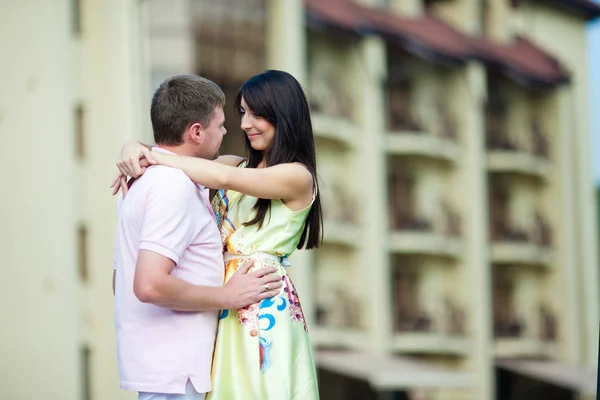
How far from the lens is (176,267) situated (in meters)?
4.39

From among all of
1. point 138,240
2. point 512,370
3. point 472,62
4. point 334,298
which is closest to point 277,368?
point 138,240

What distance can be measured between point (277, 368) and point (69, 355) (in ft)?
60.2

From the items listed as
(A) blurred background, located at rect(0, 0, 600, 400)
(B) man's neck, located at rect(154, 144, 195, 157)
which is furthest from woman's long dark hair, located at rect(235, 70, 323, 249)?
(A) blurred background, located at rect(0, 0, 600, 400)

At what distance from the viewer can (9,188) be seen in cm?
2220

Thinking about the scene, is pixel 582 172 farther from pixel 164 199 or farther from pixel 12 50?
pixel 164 199

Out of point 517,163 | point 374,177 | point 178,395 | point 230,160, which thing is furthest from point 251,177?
point 517,163

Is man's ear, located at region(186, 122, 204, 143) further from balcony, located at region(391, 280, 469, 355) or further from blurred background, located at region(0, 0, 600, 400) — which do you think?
balcony, located at region(391, 280, 469, 355)

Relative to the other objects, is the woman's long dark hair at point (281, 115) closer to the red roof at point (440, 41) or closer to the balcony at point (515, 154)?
the red roof at point (440, 41)

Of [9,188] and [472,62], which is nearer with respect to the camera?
[9,188]

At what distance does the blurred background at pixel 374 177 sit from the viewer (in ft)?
72.6

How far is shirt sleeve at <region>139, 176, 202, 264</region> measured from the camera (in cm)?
420

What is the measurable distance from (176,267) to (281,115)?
2.50 feet

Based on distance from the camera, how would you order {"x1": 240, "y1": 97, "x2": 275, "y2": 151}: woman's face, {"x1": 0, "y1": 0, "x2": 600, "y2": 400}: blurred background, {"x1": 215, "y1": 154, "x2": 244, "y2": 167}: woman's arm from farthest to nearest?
{"x1": 0, "y1": 0, "x2": 600, "y2": 400}: blurred background → {"x1": 215, "y1": 154, "x2": 244, "y2": 167}: woman's arm → {"x1": 240, "y1": 97, "x2": 275, "y2": 151}: woman's face

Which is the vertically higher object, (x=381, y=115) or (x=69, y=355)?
(x=381, y=115)
